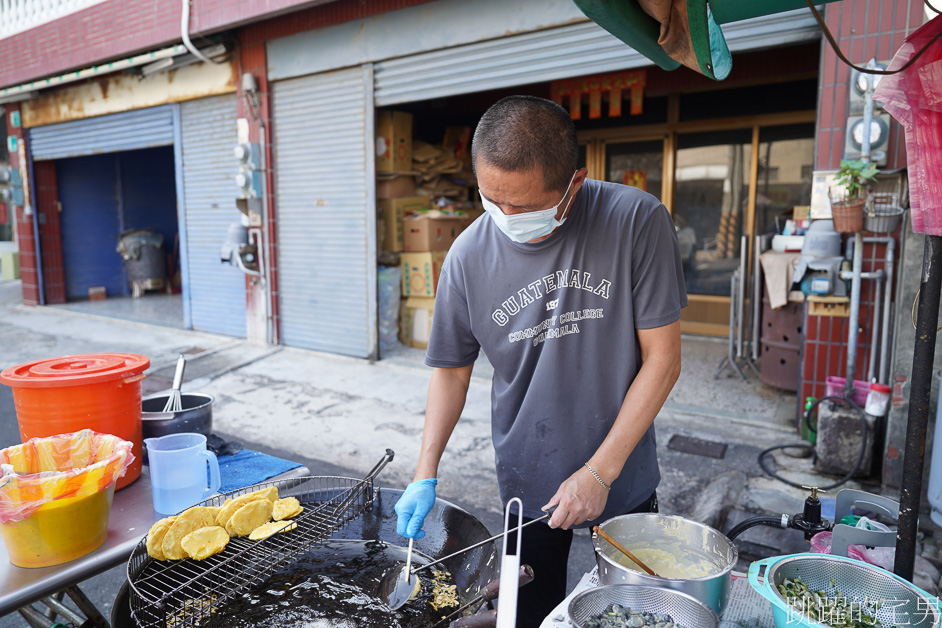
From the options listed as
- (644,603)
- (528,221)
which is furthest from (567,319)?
(644,603)

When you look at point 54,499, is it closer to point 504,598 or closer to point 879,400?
point 504,598

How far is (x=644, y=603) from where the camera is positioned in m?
1.24

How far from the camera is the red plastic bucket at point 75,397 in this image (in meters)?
1.95

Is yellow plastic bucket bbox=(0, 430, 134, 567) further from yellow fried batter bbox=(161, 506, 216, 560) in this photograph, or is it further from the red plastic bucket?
yellow fried batter bbox=(161, 506, 216, 560)

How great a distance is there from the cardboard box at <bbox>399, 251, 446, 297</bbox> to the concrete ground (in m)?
0.76

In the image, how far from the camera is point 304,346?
26.0 feet

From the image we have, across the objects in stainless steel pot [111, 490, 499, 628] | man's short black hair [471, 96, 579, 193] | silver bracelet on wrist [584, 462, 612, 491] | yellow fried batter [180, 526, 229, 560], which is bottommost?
stainless steel pot [111, 490, 499, 628]

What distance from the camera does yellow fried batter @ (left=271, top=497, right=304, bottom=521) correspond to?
1814 mm

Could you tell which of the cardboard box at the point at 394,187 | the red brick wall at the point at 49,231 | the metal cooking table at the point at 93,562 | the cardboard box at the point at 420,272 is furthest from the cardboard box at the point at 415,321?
the red brick wall at the point at 49,231

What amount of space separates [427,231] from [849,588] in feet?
21.1

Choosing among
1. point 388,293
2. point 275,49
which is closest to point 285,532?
point 388,293

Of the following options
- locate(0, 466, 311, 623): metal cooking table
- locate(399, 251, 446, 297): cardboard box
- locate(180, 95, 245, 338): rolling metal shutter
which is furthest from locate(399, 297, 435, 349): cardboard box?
locate(0, 466, 311, 623): metal cooking table

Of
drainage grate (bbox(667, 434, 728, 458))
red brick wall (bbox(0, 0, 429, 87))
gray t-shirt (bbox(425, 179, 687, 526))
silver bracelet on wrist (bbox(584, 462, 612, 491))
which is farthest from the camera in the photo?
red brick wall (bbox(0, 0, 429, 87))

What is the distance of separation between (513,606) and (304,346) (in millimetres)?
7158
